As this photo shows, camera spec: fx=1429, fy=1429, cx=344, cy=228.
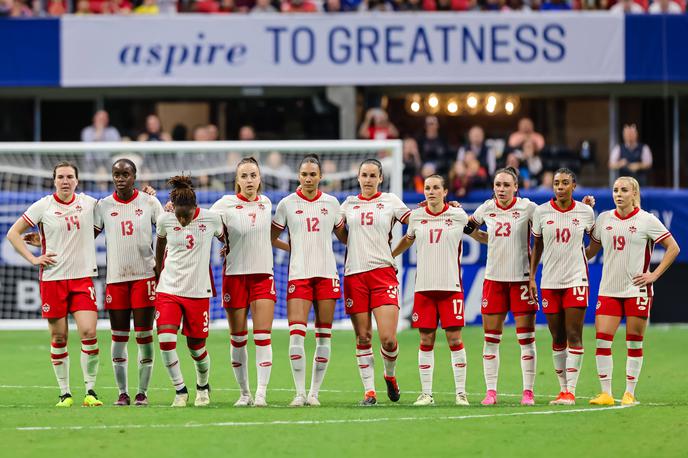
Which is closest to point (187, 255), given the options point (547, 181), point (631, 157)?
point (547, 181)

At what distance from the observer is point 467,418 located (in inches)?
450

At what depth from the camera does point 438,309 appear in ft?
41.8

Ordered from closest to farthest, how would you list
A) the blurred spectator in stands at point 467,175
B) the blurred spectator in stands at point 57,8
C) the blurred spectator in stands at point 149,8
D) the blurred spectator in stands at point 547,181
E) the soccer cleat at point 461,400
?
the soccer cleat at point 461,400 → the blurred spectator in stands at point 467,175 → the blurred spectator in stands at point 547,181 → the blurred spectator in stands at point 149,8 → the blurred spectator in stands at point 57,8

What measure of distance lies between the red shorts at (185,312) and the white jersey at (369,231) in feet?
4.65

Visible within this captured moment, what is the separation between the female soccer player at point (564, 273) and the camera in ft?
41.5

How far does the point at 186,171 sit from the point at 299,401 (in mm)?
9375

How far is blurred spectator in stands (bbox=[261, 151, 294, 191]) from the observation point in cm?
Answer: 2088

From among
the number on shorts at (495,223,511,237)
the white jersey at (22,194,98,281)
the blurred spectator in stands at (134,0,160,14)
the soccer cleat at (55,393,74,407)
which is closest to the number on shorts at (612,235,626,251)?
the number on shorts at (495,223,511,237)

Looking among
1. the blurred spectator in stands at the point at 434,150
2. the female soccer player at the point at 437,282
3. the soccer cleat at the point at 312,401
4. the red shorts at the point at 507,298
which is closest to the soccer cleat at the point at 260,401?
the soccer cleat at the point at 312,401

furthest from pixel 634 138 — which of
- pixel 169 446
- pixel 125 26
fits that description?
pixel 169 446

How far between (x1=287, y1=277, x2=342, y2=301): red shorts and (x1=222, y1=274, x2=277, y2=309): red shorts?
8.1 inches

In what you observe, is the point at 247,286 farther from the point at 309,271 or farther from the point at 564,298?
the point at 564,298

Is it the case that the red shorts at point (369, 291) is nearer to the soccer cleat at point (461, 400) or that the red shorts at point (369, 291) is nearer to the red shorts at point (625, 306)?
the soccer cleat at point (461, 400)

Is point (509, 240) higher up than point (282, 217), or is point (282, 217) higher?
point (282, 217)
